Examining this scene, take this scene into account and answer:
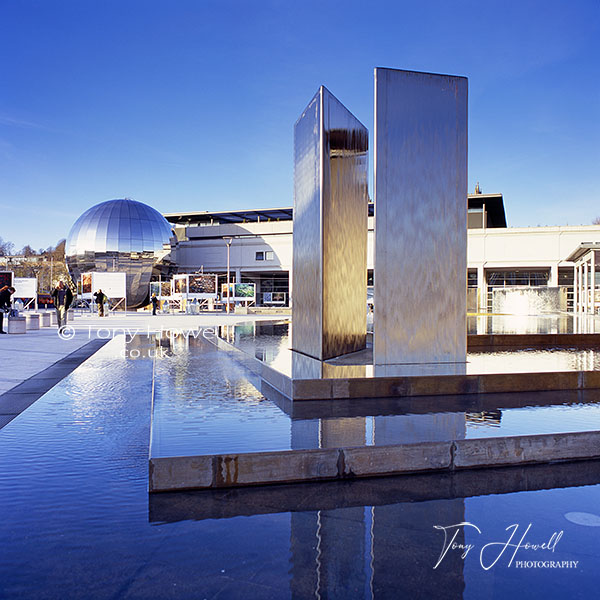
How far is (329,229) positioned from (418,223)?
1.42m

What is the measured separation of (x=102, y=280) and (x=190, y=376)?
2785cm

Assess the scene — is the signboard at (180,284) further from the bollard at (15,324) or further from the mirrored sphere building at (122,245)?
the bollard at (15,324)

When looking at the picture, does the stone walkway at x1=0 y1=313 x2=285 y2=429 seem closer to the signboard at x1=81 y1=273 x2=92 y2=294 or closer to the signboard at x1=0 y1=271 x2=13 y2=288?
the signboard at x1=0 y1=271 x2=13 y2=288

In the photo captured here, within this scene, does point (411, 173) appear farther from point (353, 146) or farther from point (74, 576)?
point (74, 576)

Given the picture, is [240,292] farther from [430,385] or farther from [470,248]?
[430,385]

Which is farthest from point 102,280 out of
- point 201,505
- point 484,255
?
point 484,255

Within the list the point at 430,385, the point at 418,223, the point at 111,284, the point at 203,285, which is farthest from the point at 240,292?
the point at 430,385

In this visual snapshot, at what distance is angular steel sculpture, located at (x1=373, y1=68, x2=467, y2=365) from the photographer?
580 centimetres

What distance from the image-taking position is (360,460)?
3.17 metres

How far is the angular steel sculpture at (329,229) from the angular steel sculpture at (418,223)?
3.78 ft

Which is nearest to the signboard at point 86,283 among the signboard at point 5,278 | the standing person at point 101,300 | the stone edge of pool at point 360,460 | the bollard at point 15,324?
the standing person at point 101,300

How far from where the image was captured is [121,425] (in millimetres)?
4613

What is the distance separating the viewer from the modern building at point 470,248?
1850 inches

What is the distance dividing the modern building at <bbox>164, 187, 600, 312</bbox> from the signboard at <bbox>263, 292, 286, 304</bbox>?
3717 mm
